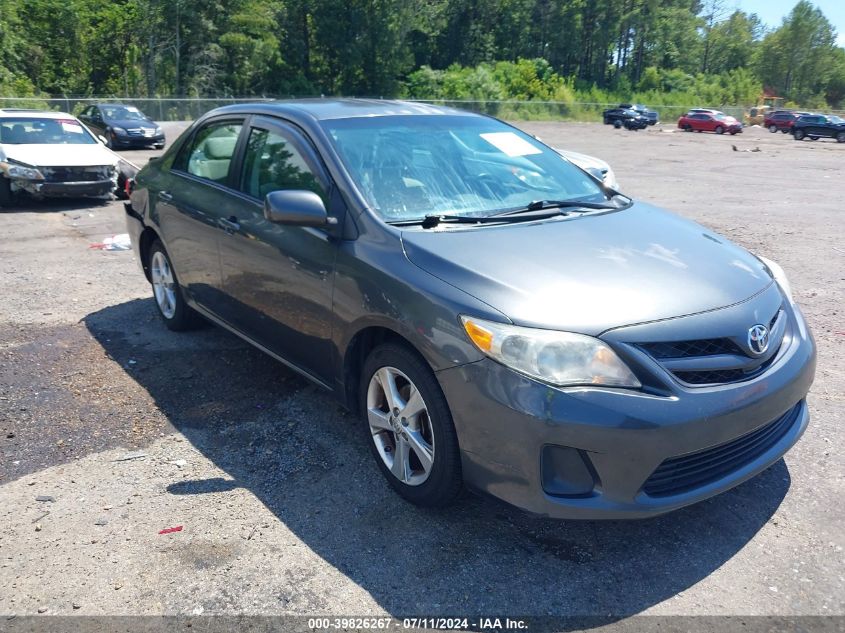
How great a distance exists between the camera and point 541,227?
3.75 metres

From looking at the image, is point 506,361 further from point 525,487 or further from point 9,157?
point 9,157

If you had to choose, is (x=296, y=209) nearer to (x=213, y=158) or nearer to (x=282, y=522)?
(x=282, y=522)

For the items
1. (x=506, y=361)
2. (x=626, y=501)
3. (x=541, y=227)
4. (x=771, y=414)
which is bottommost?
(x=626, y=501)

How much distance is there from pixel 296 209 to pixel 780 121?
52.4 metres

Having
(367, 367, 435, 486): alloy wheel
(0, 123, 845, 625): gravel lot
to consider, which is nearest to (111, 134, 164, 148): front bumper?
(0, 123, 845, 625): gravel lot

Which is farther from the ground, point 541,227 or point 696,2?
point 696,2

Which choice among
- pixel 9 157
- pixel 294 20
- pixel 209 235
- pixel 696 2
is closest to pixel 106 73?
pixel 294 20

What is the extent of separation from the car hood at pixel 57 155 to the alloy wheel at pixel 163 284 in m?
7.53

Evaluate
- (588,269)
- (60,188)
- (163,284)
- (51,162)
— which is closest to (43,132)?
(51,162)

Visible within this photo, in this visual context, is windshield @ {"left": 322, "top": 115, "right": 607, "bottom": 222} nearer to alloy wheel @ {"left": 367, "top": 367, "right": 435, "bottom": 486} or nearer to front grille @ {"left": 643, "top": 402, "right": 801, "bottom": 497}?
alloy wheel @ {"left": 367, "top": 367, "right": 435, "bottom": 486}

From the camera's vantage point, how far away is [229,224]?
4617 mm

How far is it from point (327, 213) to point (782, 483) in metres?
2.65

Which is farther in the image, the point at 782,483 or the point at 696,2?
the point at 696,2

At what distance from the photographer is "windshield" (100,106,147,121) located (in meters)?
25.0
